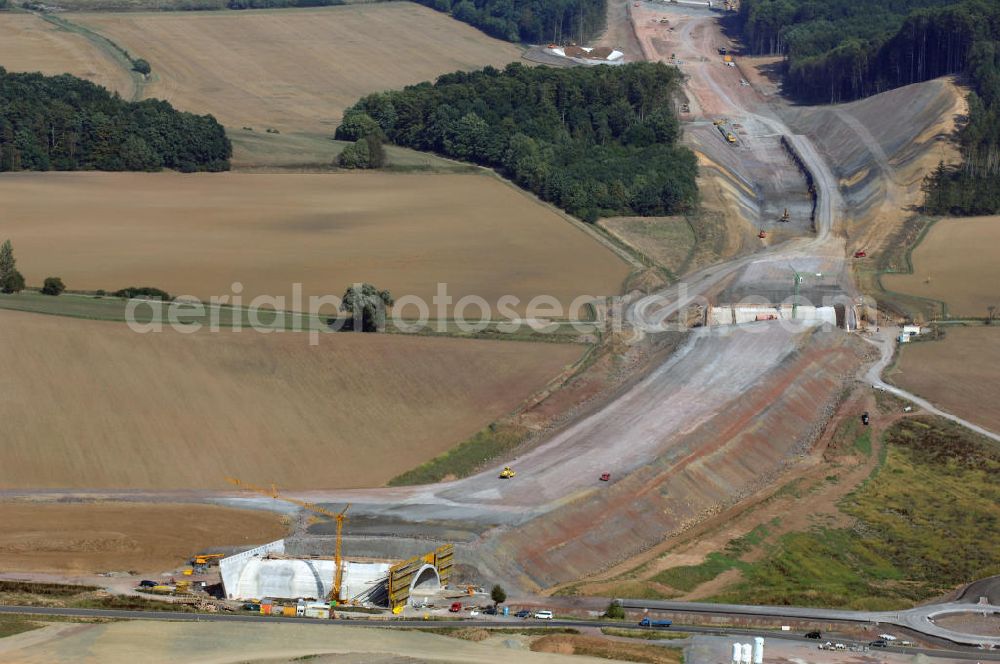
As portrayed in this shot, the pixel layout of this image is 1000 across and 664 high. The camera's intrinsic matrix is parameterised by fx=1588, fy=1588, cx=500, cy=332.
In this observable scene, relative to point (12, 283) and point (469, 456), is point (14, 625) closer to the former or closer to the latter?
point (469, 456)

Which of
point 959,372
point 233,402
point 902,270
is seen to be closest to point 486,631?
point 233,402

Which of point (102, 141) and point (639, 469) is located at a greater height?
point (102, 141)

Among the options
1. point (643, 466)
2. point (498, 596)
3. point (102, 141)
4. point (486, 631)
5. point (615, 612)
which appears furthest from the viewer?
point (102, 141)

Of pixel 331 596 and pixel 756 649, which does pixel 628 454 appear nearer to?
pixel 331 596

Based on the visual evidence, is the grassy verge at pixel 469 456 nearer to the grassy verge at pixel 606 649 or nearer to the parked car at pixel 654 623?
the parked car at pixel 654 623

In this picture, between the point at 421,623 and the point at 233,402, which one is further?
the point at 233,402
